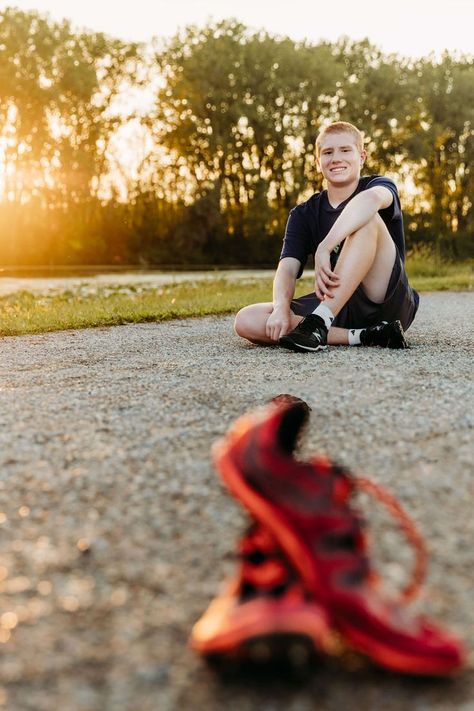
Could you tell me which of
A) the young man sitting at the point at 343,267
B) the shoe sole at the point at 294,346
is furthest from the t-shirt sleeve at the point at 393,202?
the shoe sole at the point at 294,346

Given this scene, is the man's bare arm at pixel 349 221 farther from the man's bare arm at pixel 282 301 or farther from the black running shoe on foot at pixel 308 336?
the man's bare arm at pixel 282 301

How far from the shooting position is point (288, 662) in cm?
118

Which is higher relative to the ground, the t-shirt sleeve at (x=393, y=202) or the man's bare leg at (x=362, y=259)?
the t-shirt sleeve at (x=393, y=202)

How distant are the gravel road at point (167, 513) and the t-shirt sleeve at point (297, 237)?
83 cm

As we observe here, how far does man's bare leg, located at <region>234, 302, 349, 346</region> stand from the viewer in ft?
14.5

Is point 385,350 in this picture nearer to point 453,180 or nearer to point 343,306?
point 343,306

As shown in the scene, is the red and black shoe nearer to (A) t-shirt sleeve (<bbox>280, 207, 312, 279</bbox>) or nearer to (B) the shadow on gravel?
(B) the shadow on gravel

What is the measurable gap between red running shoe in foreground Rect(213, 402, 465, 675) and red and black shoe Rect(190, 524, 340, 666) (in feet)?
0.12

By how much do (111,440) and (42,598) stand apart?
1.02 m

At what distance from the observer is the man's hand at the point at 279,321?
427 centimetres

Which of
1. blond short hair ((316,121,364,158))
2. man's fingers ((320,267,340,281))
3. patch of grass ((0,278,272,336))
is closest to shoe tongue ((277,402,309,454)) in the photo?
man's fingers ((320,267,340,281))

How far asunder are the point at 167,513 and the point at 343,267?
242 cm

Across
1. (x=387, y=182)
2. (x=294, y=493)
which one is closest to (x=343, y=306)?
(x=387, y=182)

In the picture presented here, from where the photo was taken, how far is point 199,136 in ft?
99.2
